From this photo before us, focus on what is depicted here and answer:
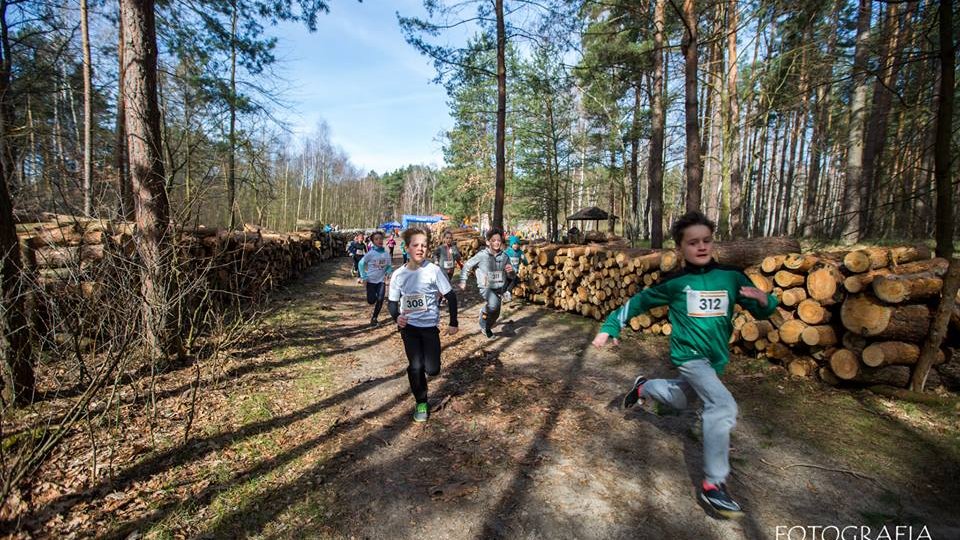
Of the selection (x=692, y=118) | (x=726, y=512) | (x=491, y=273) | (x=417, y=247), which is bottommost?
(x=726, y=512)

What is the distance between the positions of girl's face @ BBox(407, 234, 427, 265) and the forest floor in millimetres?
1587

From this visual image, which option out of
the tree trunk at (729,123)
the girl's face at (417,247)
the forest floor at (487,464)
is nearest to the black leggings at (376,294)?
the forest floor at (487,464)

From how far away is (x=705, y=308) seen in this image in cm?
286

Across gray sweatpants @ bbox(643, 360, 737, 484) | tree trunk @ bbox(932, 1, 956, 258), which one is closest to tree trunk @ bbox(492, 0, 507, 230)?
tree trunk @ bbox(932, 1, 956, 258)

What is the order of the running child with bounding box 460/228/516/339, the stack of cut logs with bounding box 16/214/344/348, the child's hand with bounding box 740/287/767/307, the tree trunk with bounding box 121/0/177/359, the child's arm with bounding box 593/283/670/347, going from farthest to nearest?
the running child with bounding box 460/228/516/339, the tree trunk with bounding box 121/0/177/359, the stack of cut logs with bounding box 16/214/344/348, the child's arm with bounding box 593/283/670/347, the child's hand with bounding box 740/287/767/307

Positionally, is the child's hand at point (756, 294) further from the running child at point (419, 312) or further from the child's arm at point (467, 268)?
the child's arm at point (467, 268)

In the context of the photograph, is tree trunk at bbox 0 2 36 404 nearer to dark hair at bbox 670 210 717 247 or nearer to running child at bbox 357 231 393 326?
running child at bbox 357 231 393 326

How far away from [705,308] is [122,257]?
4976 millimetres

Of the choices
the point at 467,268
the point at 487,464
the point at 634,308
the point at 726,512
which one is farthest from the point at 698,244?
the point at 467,268

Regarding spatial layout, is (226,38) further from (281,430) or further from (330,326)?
(281,430)

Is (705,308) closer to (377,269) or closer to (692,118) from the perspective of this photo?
(377,269)

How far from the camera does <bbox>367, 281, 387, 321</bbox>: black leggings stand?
27.9 feet

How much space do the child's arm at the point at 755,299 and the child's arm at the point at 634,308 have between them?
0.48 meters

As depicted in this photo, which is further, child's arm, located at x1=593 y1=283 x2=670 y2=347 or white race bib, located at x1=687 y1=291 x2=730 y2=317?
child's arm, located at x1=593 y1=283 x2=670 y2=347
